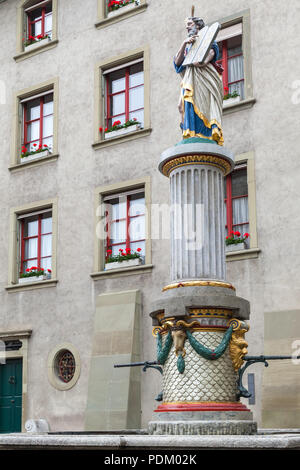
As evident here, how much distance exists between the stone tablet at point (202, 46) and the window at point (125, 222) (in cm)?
930

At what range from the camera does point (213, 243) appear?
9.61m

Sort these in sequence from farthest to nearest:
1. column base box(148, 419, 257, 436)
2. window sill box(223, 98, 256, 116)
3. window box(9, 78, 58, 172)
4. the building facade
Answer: window box(9, 78, 58, 172) → window sill box(223, 98, 256, 116) → the building facade → column base box(148, 419, 257, 436)

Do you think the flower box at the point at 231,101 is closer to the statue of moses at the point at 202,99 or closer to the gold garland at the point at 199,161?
the statue of moses at the point at 202,99

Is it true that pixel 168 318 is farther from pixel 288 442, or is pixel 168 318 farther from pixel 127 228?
pixel 127 228

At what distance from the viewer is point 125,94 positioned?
20.9 metres

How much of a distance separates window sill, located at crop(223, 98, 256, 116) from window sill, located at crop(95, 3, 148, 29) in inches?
181

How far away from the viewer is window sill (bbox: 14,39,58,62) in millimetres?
22812

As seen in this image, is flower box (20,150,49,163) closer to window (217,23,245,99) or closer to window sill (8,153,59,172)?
window sill (8,153,59,172)

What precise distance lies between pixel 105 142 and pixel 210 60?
10329mm

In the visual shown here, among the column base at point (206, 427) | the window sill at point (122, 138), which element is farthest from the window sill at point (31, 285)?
the column base at point (206, 427)

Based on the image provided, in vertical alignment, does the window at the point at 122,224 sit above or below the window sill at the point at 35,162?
below

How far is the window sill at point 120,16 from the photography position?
2066cm

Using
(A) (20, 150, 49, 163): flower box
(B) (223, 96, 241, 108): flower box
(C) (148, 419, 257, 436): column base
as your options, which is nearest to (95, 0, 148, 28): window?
(A) (20, 150, 49, 163): flower box
